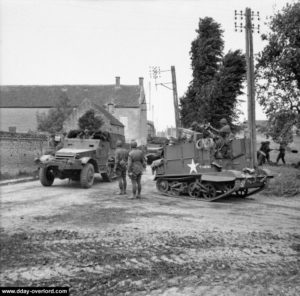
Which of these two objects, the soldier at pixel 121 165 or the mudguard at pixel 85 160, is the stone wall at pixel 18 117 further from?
the soldier at pixel 121 165

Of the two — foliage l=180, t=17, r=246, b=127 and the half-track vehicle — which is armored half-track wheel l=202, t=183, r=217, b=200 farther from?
foliage l=180, t=17, r=246, b=127

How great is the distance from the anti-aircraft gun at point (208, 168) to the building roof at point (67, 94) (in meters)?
37.7

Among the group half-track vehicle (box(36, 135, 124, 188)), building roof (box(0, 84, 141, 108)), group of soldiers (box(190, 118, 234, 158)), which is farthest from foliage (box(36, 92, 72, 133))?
group of soldiers (box(190, 118, 234, 158))

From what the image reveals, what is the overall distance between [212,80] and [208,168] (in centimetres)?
1966

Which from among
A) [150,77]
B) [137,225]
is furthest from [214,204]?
[150,77]

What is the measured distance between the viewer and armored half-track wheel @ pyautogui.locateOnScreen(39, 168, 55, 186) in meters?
14.4

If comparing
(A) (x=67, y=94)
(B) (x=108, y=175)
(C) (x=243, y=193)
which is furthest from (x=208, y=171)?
(A) (x=67, y=94)

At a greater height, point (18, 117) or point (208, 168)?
point (18, 117)

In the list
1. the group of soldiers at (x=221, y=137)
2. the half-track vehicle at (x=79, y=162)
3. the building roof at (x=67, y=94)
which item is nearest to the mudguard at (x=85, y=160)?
the half-track vehicle at (x=79, y=162)

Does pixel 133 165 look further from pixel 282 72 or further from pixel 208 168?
pixel 282 72

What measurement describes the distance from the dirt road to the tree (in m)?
11.3

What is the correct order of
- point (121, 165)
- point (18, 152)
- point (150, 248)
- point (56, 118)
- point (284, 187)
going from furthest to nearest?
1. point (56, 118)
2. point (18, 152)
3. point (284, 187)
4. point (121, 165)
5. point (150, 248)

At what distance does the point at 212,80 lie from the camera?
30.8 m

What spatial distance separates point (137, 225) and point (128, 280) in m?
3.13
